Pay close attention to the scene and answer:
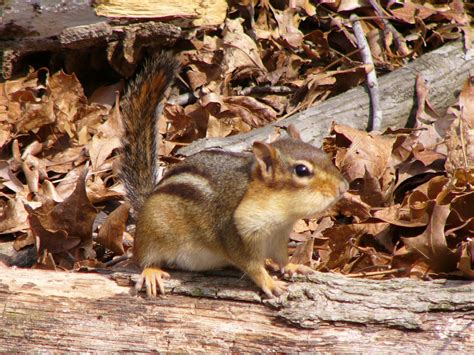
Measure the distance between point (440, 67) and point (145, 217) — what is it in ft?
9.59

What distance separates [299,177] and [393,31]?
3.13m

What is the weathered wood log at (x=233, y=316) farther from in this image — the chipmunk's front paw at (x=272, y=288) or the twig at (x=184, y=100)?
the twig at (x=184, y=100)

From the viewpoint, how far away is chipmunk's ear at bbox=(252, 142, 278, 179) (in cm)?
336

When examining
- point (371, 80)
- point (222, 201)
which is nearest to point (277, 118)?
point (371, 80)

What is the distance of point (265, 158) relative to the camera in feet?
11.1

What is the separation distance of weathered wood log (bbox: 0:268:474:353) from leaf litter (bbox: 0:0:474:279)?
0.43 metres

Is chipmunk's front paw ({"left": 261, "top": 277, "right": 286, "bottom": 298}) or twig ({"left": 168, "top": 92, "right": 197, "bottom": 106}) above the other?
twig ({"left": 168, "top": 92, "right": 197, "bottom": 106})

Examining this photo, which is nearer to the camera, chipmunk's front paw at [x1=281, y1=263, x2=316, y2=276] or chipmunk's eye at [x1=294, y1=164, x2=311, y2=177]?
chipmunk's eye at [x1=294, y1=164, x2=311, y2=177]

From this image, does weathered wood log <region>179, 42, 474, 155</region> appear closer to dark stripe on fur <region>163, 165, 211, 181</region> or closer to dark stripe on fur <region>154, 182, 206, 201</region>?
dark stripe on fur <region>163, 165, 211, 181</region>

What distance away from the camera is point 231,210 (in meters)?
3.47

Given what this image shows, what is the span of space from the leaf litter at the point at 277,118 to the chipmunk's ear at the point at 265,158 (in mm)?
895

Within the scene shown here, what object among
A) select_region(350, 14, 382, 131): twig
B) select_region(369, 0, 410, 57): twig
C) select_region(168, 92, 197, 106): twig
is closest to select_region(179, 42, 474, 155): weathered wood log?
select_region(350, 14, 382, 131): twig

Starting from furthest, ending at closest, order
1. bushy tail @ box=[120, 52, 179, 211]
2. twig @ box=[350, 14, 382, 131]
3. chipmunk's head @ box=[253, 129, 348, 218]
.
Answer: twig @ box=[350, 14, 382, 131], bushy tail @ box=[120, 52, 179, 211], chipmunk's head @ box=[253, 129, 348, 218]

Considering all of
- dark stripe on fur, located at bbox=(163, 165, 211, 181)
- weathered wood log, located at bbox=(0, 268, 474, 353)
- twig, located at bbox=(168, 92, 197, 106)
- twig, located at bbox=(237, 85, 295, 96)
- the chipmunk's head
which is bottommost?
weathered wood log, located at bbox=(0, 268, 474, 353)
